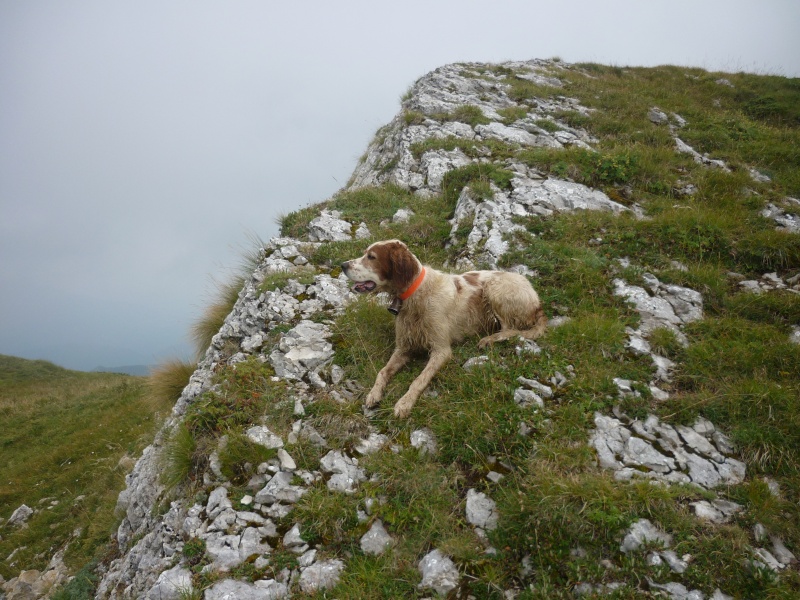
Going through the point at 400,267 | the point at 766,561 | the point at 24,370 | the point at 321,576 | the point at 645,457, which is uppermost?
the point at 24,370

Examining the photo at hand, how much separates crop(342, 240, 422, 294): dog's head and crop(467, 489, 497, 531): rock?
8.99 feet

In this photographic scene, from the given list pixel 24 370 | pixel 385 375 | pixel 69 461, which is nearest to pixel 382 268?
pixel 385 375

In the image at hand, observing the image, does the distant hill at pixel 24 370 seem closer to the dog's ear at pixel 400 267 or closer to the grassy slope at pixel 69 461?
the grassy slope at pixel 69 461

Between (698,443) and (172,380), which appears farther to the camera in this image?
(172,380)

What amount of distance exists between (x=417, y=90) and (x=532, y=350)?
1463 cm

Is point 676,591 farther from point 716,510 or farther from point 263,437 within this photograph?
point 263,437

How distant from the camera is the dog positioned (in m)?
5.67

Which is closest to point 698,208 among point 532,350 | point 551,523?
point 532,350

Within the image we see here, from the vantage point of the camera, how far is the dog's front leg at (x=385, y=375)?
5363mm

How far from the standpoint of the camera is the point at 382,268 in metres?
5.71

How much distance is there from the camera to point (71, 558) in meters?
7.84

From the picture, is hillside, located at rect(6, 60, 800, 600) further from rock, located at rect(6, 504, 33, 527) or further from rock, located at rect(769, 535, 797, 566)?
rock, located at rect(6, 504, 33, 527)

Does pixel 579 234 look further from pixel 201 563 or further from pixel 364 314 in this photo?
pixel 201 563

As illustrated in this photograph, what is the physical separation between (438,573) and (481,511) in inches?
26.6
